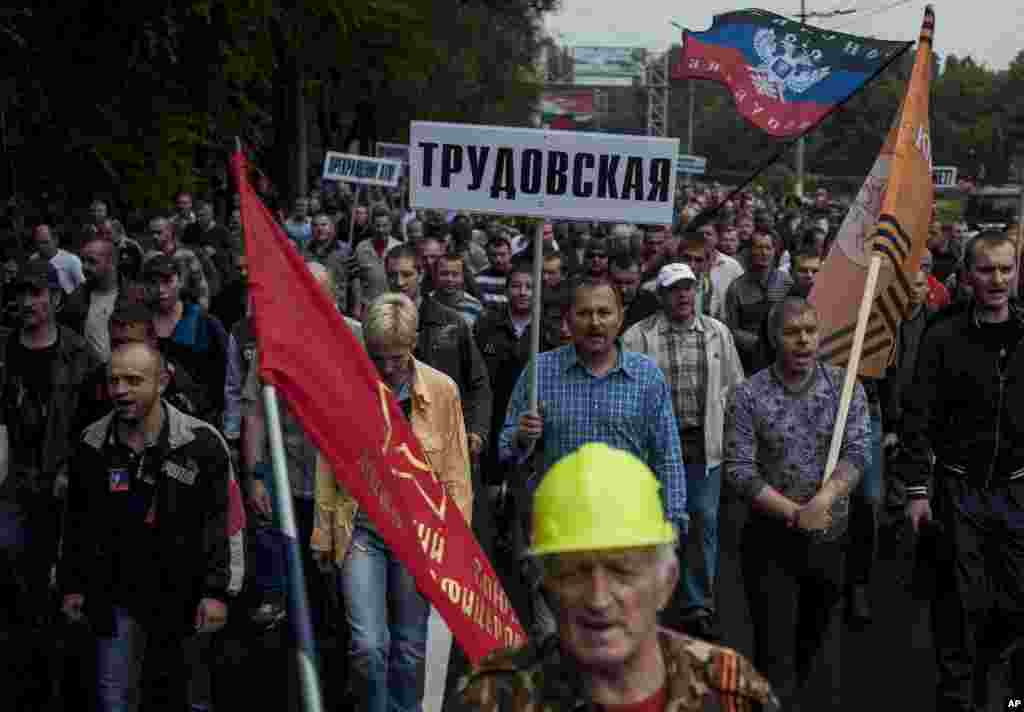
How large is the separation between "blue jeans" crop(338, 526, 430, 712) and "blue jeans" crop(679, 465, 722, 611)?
202cm

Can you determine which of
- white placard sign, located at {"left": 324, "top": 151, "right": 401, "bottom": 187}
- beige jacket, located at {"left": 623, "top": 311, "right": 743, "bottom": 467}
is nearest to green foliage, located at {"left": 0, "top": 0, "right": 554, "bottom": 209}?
white placard sign, located at {"left": 324, "top": 151, "right": 401, "bottom": 187}

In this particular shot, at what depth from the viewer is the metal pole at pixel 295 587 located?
3381 millimetres

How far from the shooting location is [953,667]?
584 centimetres

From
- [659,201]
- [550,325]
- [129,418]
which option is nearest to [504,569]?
[550,325]

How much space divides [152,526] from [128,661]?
47cm

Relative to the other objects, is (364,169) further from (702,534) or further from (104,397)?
(104,397)

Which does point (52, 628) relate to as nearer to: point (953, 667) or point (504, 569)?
point (504, 569)

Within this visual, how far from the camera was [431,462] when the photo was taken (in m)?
5.68

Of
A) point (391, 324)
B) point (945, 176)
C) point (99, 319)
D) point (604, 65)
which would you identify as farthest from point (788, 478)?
point (604, 65)

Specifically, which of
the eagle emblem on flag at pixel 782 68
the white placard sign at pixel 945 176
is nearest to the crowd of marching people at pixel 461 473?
the eagle emblem on flag at pixel 782 68

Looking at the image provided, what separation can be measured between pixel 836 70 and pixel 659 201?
Result: 382 cm

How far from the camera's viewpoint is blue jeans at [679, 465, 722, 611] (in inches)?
294

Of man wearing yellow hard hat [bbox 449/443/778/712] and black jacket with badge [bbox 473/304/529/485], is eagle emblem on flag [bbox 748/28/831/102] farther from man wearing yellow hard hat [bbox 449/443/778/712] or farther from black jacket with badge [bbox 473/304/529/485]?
man wearing yellow hard hat [bbox 449/443/778/712]

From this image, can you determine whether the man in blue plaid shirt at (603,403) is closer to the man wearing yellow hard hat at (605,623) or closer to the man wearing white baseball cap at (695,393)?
the man wearing white baseball cap at (695,393)
